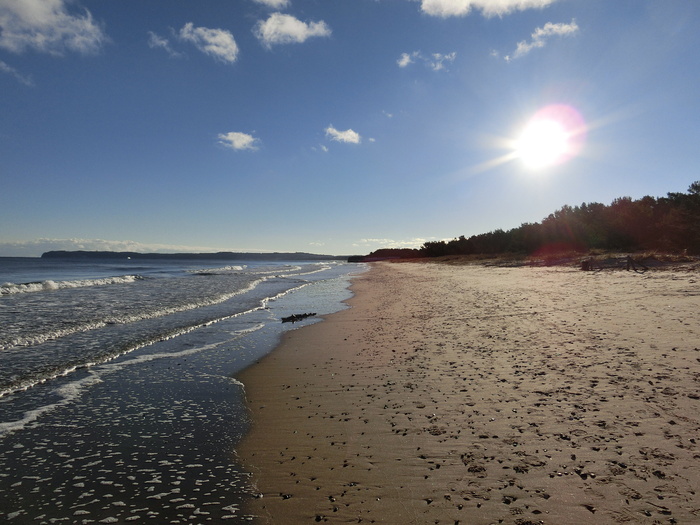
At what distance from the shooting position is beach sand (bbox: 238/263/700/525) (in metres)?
3.67

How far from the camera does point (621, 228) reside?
50.6 metres

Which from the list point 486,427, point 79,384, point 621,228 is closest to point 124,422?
point 79,384

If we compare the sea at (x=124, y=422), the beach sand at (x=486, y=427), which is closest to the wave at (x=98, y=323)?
the sea at (x=124, y=422)

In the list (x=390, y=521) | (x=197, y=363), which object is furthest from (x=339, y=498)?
(x=197, y=363)

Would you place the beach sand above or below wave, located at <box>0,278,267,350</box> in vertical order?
above

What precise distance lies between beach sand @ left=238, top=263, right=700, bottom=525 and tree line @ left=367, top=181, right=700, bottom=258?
126ft

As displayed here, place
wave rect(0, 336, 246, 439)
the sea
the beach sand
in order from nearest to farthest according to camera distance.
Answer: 1. the beach sand
2. the sea
3. wave rect(0, 336, 246, 439)

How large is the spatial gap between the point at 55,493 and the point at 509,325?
37.1 ft

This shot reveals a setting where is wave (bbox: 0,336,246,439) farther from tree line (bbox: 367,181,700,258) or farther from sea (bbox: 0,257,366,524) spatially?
tree line (bbox: 367,181,700,258)

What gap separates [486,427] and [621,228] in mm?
56681

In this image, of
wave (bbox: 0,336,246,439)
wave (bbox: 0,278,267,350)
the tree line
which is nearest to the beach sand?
wave (bbox: 0,336,246,439)

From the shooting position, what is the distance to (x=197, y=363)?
964 centimetres

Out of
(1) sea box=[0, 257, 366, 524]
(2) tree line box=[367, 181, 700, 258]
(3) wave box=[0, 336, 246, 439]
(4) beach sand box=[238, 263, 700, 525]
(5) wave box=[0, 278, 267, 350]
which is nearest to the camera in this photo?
(4) beach sand box=[238, 263, 700, 525]

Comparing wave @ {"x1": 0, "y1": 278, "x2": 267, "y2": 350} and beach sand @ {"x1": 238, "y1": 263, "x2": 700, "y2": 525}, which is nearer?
beach sand @ {"x1": 238, "y1": 263, "x2": 700, "y2": 525}
